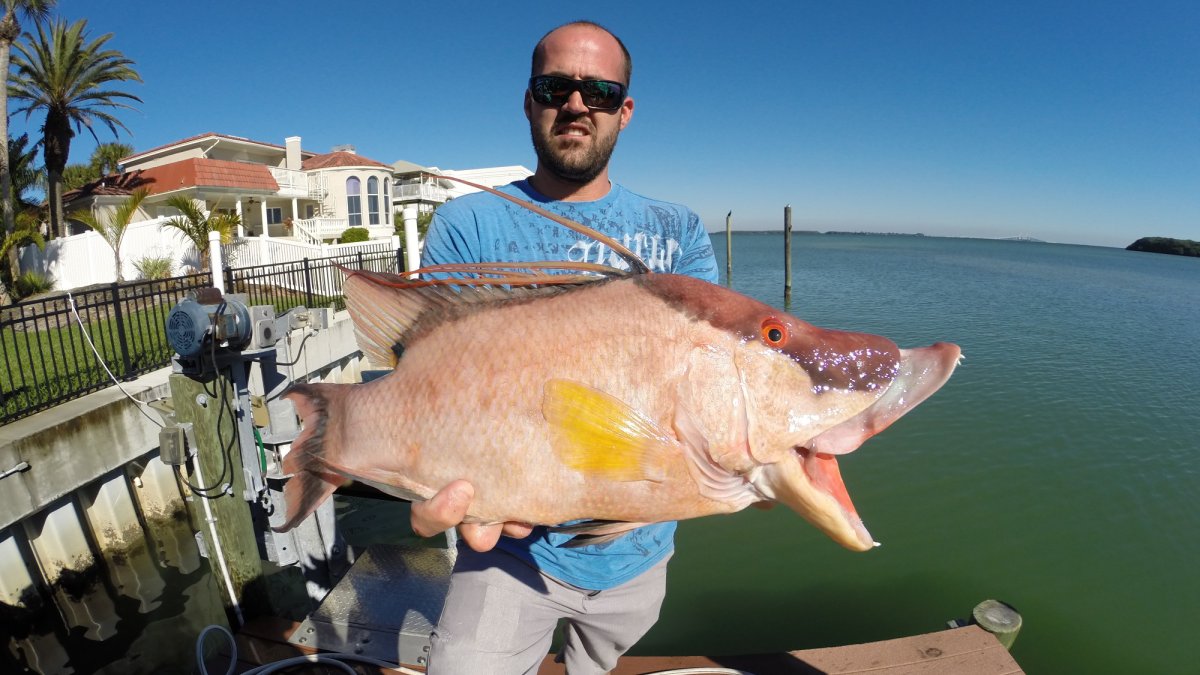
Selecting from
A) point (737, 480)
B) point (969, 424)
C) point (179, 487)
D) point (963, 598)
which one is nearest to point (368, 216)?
point (179, 487)

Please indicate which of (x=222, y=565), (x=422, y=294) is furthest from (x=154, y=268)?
(x=422, y=294)

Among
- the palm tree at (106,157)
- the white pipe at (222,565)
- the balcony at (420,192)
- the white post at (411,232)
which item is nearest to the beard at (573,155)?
the white pipe at (222,565)

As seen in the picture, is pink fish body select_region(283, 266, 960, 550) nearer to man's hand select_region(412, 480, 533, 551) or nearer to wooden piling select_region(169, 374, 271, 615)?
man's hand select_region(412, 480, 533, 551)

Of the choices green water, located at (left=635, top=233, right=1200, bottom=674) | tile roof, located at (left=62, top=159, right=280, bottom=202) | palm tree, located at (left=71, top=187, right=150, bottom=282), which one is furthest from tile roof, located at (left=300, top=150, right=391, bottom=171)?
green water, located at (left=635, top=233, right=1200, bottom=674)

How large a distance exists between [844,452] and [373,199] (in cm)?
3072

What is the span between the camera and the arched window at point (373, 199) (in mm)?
28461

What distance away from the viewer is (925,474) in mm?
8703

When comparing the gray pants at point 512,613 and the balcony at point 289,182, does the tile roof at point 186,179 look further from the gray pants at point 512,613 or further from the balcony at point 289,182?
the gray pants at point 512,613

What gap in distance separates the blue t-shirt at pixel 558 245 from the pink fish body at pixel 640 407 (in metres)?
0.44

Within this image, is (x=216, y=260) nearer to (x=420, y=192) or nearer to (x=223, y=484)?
(x=223, y=484)

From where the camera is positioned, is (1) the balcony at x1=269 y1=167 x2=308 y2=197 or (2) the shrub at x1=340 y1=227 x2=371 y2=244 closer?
(2) the shrub at x1=340 y1=227 x2=371 y2=244

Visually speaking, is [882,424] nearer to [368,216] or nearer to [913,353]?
[913,353]

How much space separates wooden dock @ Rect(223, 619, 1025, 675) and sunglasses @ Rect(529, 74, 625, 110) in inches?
112

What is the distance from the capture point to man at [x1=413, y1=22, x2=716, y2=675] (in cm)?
178
